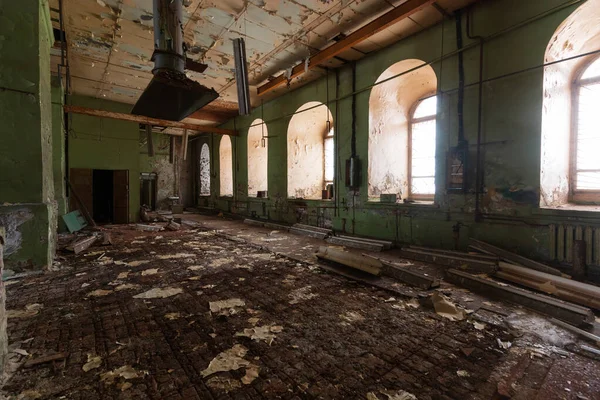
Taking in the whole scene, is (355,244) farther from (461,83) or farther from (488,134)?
(461,83)

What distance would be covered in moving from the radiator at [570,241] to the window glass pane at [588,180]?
1035mm

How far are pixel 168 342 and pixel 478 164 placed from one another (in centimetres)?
493

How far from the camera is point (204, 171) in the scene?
48.8ft

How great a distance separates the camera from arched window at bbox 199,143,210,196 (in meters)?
14.7

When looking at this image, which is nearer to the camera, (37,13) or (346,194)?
(37,13)

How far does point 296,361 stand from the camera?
1997 mm

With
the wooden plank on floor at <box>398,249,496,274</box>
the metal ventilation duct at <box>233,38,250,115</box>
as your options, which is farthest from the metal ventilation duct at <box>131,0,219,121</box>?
the wooden plank on floor at <box>398,249,496,274</box>

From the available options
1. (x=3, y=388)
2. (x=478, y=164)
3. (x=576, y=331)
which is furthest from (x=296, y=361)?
(x=478, y=164)

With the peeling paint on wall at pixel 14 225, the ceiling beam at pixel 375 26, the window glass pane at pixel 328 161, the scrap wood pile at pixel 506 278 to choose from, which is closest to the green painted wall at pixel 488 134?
the scrap wood pile at pixel 506 278

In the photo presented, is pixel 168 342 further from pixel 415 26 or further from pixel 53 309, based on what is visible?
pixel 415 26

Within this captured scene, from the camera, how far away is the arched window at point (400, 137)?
6285 mm

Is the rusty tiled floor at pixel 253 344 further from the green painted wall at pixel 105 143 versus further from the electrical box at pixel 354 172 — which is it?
the green painted wall at pixel 105 143

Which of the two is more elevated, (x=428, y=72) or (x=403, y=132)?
(x=428, y=72)

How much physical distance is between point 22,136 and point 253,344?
421cm
